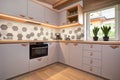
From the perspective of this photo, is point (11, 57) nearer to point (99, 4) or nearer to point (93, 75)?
point (93, 75)

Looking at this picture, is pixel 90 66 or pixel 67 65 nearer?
pixel 90 66

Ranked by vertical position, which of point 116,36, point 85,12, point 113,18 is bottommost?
point 116,36

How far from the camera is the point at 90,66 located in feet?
5.94

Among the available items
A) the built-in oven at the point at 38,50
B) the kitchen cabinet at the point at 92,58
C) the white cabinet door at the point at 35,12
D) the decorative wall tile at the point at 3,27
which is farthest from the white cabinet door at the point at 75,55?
the decorative wall tile at the point at 3,27

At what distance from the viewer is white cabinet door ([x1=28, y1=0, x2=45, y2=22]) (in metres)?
2.07

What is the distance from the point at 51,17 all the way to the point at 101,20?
1626 millimetres

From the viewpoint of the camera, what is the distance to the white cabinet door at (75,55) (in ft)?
6.61

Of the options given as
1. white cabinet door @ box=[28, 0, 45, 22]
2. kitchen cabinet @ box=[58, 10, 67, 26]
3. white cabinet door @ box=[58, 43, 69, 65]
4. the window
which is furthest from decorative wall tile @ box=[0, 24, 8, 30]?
the window

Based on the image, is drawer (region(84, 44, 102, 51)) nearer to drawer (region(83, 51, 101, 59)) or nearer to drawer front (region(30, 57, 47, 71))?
drawer (region(83, 51, 101, 59))

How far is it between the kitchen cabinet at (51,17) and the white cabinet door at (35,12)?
0.56 ft

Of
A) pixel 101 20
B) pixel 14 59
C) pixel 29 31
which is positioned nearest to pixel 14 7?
pixel 29 31

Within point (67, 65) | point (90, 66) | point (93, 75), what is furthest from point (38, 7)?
point (93, 75)

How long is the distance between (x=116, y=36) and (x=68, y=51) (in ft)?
4.29

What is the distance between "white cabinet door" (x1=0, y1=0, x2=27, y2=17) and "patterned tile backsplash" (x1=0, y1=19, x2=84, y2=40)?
35 centimetres
